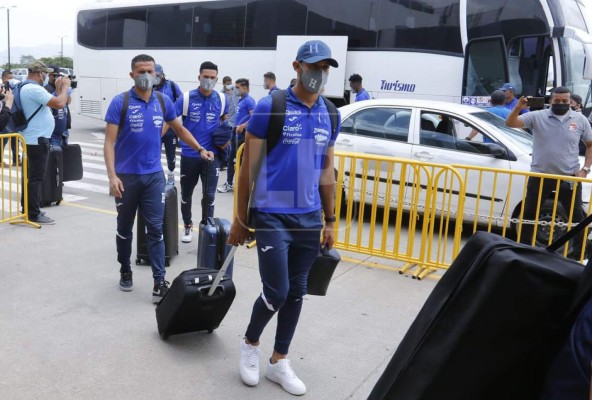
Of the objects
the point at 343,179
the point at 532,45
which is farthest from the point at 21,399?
the point at 532,45

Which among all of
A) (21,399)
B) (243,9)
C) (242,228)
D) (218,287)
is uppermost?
(243,9)

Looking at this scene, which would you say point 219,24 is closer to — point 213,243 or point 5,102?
point 5,102

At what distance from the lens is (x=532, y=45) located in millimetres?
10641

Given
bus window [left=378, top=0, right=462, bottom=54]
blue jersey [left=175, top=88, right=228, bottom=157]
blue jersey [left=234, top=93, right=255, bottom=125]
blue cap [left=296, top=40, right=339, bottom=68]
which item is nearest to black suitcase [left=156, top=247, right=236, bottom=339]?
blue cap [left=296, top=40, right=339, bottom=68]

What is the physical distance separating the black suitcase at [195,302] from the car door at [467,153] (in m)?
3.60

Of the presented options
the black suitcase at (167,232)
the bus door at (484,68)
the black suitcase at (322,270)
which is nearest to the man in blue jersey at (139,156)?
the black suitcase at (167,232)

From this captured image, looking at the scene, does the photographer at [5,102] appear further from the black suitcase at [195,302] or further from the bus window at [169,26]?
the bus window at [169,26]

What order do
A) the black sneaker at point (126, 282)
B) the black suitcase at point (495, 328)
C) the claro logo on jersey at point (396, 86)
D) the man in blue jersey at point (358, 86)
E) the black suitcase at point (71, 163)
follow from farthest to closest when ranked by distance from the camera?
1. the claro logo on jersey at point (396, 86)
2. the man in blue jersey at point (358, 86)
3. the black suitcase at point (71, 163)
4. the black sneaker at point (126, 282)
5. the black suitcase at point (495, 328)

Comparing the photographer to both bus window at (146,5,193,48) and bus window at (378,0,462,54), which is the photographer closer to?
bus window at (378,0,462,54)

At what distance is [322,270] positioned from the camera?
11.7ft

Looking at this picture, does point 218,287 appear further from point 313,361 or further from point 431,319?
point 431,319

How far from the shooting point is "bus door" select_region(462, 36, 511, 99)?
1079 cm

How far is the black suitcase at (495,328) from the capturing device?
4.89 ft

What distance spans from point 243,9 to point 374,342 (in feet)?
39.6
